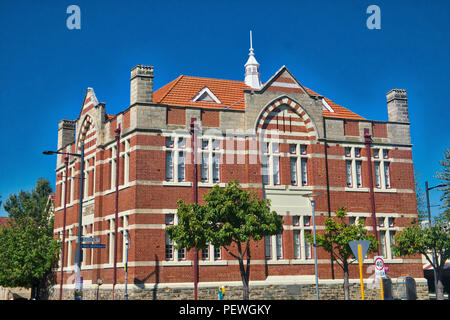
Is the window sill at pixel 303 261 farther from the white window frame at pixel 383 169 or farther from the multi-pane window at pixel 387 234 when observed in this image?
the white window frame at pixel 383 169

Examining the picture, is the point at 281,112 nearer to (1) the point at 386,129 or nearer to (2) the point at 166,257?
(1) the point at 386,129

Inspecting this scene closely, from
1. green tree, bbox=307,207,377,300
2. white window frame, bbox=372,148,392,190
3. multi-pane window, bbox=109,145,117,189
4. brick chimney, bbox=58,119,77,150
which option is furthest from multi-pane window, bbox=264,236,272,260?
brick chimney, bbox=58,119,77,150

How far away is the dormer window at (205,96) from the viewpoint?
124ft

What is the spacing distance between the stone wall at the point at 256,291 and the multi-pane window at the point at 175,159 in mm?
6769

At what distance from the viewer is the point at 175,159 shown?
111ft

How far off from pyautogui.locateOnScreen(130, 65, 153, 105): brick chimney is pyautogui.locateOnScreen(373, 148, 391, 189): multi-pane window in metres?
16.8

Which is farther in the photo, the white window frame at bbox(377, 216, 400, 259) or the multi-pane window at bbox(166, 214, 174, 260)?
the white window frame at bbox(377, 216, 400, 259)

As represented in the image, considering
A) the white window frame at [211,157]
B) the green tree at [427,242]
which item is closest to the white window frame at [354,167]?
the green tree at [427,242]

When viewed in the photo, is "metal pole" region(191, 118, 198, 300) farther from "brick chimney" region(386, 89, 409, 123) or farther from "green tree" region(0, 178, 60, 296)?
"green tree" region(0, 178, 60, 296)

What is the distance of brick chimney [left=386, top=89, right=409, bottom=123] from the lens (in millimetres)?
40219

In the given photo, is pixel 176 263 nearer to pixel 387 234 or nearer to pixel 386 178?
pixel 387 234

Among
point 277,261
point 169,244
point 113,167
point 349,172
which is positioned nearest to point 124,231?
point 169,244

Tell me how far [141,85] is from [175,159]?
5155 mm
